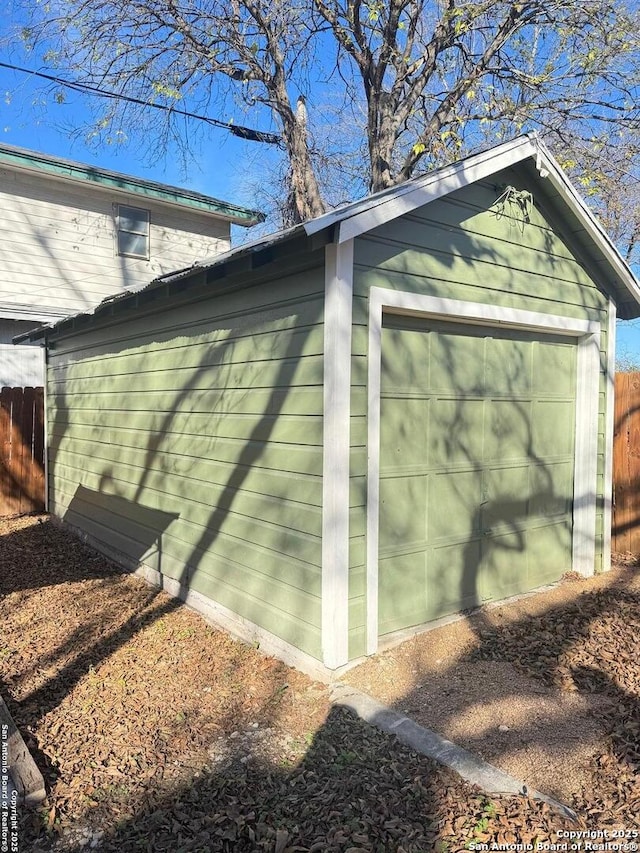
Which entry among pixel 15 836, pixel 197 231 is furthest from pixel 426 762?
pixel 197 231

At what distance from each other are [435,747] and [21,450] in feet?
27.7

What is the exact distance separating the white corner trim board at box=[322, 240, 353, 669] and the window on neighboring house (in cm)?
941

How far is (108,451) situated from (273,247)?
13.3 ft

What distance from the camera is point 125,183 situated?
11.4 m

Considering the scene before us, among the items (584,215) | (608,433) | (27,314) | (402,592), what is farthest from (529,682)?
(27,314)

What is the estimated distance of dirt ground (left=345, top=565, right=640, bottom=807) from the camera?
3027 millimetres

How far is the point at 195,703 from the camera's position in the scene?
370 cm

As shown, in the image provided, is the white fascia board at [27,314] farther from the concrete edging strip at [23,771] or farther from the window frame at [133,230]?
the concrete edging strip at [23,771]

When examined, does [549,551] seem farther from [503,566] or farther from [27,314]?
[27,314]

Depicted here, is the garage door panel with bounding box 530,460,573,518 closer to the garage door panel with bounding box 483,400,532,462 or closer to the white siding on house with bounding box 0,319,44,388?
the garage door panel with bounding box 483,400,532,462

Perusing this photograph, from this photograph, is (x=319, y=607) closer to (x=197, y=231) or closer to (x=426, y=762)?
(x=426, y=762)

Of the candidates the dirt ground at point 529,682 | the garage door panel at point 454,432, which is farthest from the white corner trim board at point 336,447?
the garage door panel at point 454,432

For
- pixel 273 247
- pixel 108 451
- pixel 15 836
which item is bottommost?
pixel 15 836

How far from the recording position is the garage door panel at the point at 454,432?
450 centimetres
